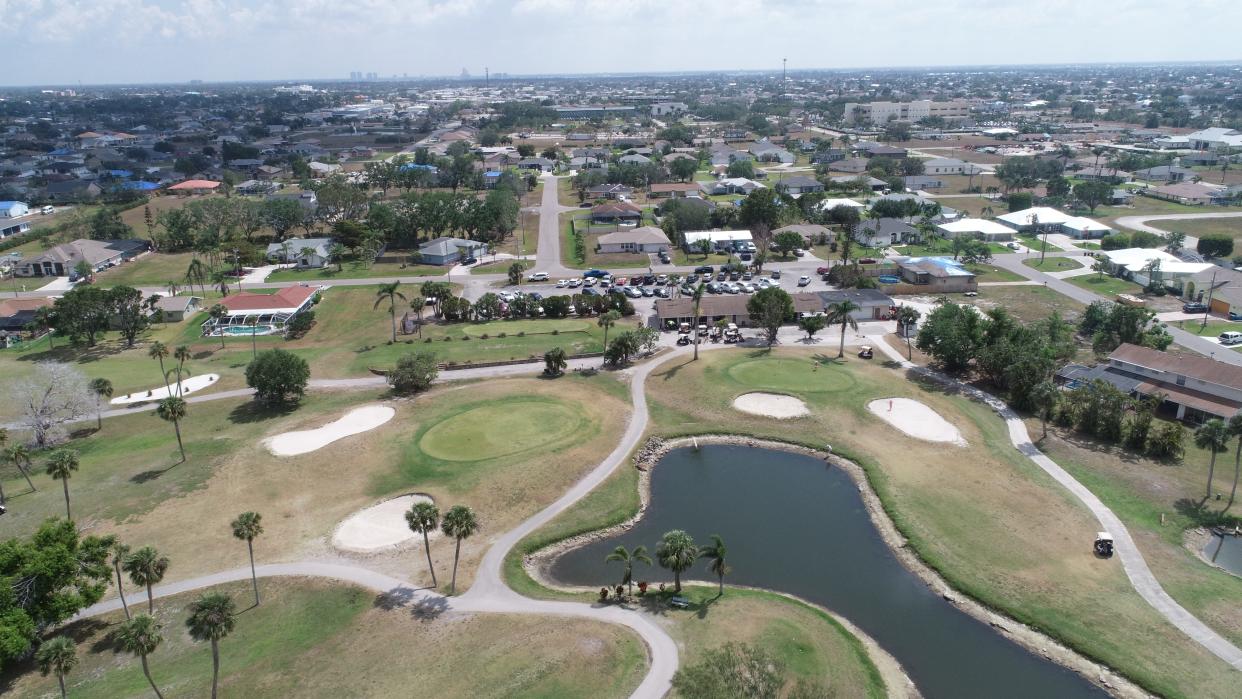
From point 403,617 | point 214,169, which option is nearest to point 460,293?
point 403,617

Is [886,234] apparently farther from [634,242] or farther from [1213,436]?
[1213,436]

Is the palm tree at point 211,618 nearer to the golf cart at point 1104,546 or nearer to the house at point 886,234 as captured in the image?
the golf cart at point 1104,546

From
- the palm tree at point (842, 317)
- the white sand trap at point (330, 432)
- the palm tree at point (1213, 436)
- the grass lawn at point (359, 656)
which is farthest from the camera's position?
the palm tree at point (842, 317)

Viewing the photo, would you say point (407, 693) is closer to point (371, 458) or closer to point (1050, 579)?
point (371, 458)

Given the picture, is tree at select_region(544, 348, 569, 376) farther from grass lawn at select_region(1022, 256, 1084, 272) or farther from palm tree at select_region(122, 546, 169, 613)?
grass lawn at select_region(1022, 256, 1084, 272)

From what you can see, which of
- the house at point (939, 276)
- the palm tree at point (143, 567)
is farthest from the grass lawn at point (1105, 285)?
the palm tree at point (143, 567)

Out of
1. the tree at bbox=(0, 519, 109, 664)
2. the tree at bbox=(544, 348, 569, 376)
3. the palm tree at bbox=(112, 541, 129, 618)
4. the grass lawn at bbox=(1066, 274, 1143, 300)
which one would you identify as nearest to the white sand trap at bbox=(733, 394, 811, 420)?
the tree at bbox=(544, 348, 569, 376)

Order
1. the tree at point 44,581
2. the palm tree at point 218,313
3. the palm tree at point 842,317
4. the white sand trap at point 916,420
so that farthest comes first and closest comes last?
the palm tree at point 218,313 < the palm tree at point 842,317 < the white sand trap at point 916,420 < the tree at point 44,581
